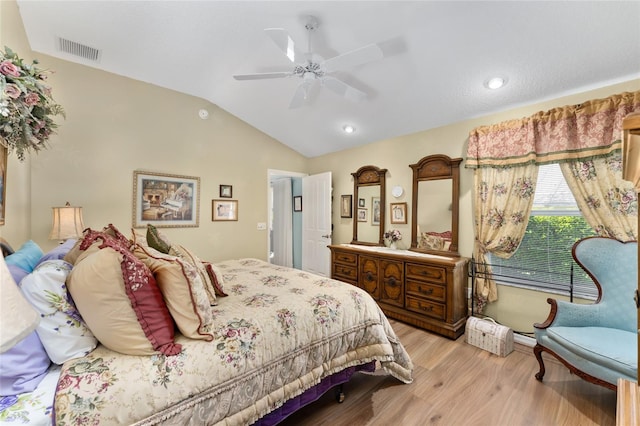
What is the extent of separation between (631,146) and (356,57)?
1692 millimetres

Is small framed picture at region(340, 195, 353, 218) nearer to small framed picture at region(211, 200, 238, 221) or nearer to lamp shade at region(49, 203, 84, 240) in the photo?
small framed picture at region(211, 200, 238, 221)

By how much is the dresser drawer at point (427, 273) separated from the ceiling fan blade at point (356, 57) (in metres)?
2.16

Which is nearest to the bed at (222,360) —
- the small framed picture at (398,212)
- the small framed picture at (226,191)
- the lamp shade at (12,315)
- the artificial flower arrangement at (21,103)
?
the artificial flower arrangement at (21,103)

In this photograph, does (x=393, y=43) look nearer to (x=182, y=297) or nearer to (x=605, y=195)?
(x=605, y=195)

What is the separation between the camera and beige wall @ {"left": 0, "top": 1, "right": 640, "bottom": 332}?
2.64 meters

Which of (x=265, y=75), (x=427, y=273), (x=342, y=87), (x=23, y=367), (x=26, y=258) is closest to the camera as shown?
(x=23, y=367)

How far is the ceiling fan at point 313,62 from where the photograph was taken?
A: 1834mm

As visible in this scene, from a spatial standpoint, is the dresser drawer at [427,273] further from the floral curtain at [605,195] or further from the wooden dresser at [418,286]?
the floral curtain at [605,195]

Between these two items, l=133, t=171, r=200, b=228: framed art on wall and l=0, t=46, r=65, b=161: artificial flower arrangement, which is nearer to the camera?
l=0, t=46, r=65, b=161: artificial flower arrangement

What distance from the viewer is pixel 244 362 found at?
1.26 m

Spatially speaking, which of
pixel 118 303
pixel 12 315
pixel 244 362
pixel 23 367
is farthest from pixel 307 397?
pixel 12 315

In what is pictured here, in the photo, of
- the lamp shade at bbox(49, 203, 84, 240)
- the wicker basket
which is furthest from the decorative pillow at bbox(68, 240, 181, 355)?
the wicker basket

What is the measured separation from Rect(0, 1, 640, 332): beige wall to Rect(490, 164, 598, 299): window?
0.19 meters

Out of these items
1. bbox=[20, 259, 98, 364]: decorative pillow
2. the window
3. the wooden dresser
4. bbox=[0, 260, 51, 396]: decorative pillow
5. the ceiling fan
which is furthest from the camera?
the wooden dresser
